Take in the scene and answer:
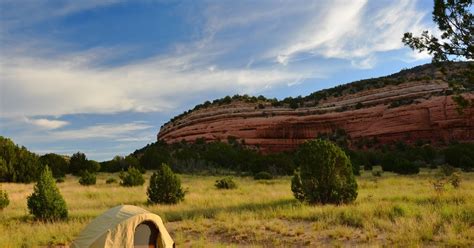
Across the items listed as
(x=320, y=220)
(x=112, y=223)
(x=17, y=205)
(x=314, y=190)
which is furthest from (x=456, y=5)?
(x=17, y=205)

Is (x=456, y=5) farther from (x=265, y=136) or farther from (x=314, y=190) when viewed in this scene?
(x=265, y=136)

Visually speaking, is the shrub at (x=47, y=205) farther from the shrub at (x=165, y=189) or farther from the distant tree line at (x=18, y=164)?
the distant tree line at (x=18, y=164)

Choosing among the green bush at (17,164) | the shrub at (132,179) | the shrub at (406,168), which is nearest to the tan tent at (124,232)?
the shrub at (132,179)

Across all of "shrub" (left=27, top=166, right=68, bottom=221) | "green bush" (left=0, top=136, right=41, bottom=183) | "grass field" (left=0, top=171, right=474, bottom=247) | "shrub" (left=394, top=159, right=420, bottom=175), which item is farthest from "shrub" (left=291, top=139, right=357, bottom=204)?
"green bush" (left=0, top=136, right=41, bottom=183)

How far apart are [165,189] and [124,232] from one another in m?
9.14

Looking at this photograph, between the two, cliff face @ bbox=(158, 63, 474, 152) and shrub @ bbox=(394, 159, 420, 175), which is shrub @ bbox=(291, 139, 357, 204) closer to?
shrub @ bbox=(394, 159, 420, 175)

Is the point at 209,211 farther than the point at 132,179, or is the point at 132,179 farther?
the point at 132,179

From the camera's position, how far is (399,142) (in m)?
57.2

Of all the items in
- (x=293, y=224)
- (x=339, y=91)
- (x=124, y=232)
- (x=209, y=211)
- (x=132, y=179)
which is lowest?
(x=293, y=224)

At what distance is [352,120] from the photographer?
6506 centimetres

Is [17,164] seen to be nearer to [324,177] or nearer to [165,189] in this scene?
[165,189]

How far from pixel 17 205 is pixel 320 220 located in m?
14.0

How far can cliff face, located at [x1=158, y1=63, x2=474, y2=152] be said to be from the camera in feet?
188

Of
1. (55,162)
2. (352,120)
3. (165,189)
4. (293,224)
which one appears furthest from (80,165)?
(352,120)
